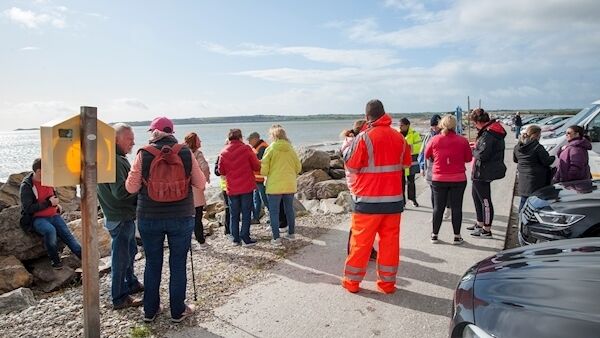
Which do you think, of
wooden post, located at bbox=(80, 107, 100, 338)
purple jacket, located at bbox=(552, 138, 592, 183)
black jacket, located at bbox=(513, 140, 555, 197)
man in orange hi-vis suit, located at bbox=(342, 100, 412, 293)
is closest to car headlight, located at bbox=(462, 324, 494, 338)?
man in orange hi-vis suit, located at bbox=(342, 100, 412, 293)

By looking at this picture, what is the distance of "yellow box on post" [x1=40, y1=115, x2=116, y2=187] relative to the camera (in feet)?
10.1

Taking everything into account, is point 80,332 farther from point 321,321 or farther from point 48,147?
point 321,321

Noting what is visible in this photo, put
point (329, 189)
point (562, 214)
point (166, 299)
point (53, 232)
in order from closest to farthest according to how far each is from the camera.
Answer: point (166, 299) < point (562, 214) < point (53, 232) < point (329, 189)

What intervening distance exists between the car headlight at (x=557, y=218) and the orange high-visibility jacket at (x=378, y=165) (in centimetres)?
206

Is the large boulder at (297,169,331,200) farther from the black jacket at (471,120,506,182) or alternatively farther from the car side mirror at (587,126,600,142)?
the car side mirror at (587,126,600,142)

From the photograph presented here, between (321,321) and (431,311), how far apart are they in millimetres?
1068

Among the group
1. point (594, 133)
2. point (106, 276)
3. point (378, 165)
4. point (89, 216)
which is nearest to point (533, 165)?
point (378, 165)

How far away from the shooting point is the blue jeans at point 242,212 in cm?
671

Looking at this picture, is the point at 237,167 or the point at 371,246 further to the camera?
the point at 237,167

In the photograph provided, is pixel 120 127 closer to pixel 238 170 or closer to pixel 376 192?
pixel 238 170

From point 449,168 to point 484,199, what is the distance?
2.94 feet

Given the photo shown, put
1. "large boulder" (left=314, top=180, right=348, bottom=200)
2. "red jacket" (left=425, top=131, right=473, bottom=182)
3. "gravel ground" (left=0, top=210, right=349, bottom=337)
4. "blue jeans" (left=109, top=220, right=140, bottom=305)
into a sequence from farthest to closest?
"large boulder" (left=314, top=180, right=348, bottom=200)
"red jacket" (left=425, top=131, right=473, bottom=182)
"blue jeans" (left=109, top=220, right=140, bottom=305)
"gravel ground" (left=0, top=210, right=349, bottom=337)

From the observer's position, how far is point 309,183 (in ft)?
43.1

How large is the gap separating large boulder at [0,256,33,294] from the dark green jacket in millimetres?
3726
